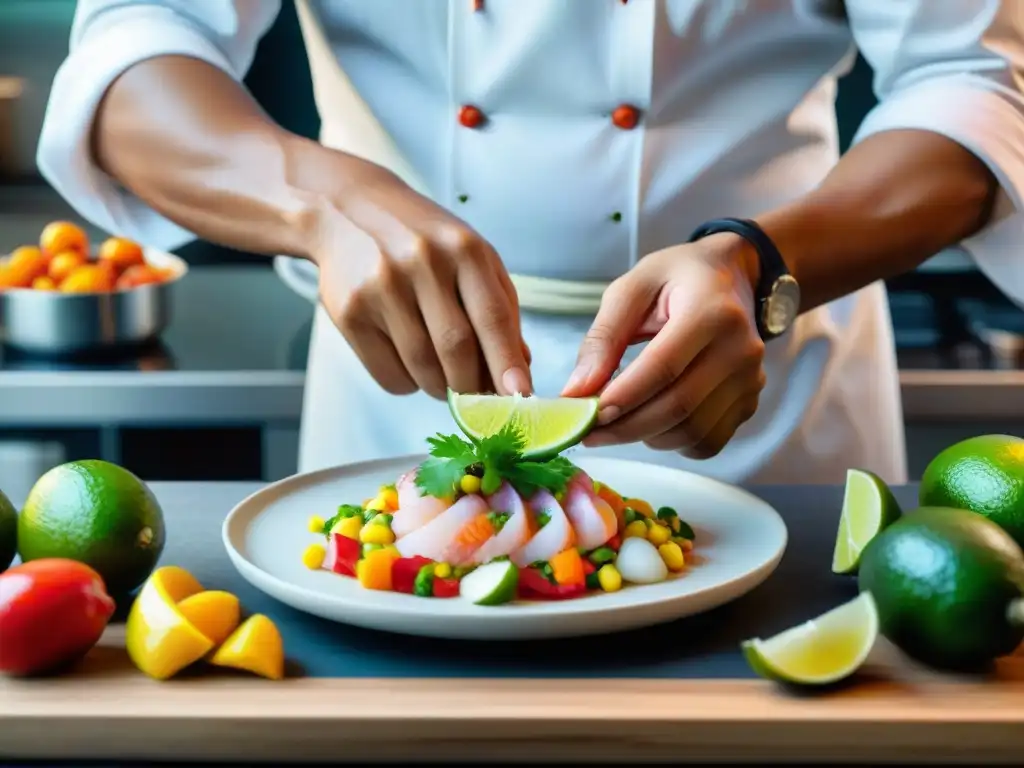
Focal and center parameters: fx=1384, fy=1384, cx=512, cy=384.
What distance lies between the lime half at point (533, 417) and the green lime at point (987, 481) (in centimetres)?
31

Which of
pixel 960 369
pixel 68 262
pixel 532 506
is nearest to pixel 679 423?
pixel 532 506

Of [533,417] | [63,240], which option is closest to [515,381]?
[533,417]

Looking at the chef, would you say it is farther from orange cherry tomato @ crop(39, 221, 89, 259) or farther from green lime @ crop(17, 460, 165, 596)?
orange cherry tomato @ crop(39, 221, 89, 259)

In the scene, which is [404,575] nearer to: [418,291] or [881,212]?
[418,291]

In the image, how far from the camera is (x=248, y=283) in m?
3.07

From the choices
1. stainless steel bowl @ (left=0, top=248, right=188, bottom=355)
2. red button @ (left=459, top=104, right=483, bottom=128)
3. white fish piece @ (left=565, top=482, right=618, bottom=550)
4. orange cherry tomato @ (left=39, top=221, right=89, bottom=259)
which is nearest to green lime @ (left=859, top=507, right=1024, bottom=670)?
white fish piece @ (left=565, top=482, right=618, bottom=550)

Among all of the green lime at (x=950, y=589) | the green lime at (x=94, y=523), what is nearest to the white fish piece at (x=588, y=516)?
the green lime at (x=950, y=589)

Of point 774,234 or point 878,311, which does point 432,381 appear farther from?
point 878,311

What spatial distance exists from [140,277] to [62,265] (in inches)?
5.8

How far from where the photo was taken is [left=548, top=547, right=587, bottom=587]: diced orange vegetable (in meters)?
1.09

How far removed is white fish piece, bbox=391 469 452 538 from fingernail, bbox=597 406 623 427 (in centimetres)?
16

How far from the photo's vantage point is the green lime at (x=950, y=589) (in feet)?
3.15

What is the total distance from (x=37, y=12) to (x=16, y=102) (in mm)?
215

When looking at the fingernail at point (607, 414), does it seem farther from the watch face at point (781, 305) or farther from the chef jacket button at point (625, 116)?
the chef jacket button at point (625, 116)
